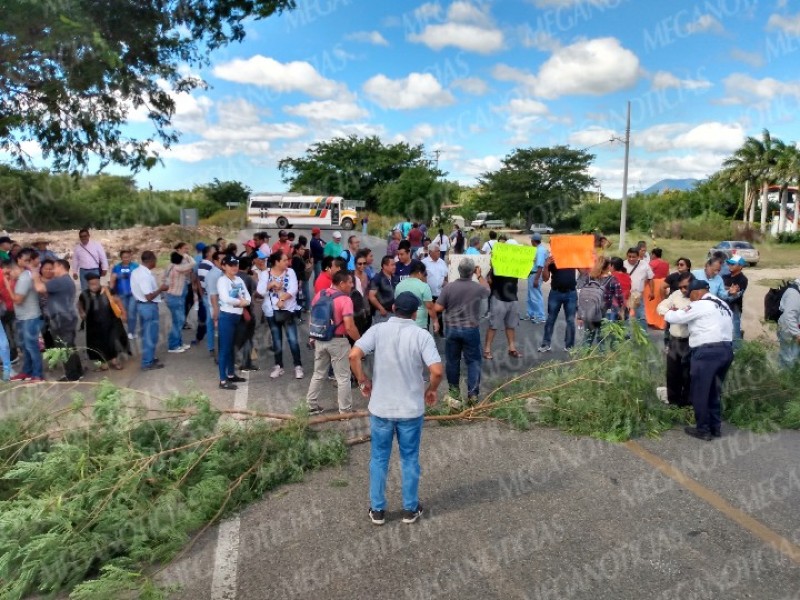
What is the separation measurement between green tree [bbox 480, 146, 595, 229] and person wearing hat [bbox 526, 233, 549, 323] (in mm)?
50347

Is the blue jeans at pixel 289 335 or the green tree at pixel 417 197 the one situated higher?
the green tree at pixel 417 197

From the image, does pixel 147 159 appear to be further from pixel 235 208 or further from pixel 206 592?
pixel 235 208

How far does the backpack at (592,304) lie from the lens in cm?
849

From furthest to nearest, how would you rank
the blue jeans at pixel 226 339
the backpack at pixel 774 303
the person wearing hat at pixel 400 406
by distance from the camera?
the blue jeans at pixel 226 339
the backpack at pixel 774 303
the person wearing hat at pixel 400 406

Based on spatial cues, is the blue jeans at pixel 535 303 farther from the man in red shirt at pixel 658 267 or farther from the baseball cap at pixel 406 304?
the baseball cap at pixel 406 304

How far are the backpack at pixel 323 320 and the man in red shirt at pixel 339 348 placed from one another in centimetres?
4

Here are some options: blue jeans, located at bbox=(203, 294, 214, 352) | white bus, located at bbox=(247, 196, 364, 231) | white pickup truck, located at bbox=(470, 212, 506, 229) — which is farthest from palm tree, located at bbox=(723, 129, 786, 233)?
blue jeans, located at bbox=(203, 294, 214, 352)

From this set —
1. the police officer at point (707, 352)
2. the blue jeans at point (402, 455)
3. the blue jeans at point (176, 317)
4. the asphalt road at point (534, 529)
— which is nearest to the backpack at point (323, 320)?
the asphalt road at point (534, 529)

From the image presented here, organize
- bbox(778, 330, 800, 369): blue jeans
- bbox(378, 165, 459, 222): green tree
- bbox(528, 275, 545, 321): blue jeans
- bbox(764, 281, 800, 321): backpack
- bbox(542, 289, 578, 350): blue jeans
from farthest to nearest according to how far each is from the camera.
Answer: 1. bbox(378, 165, 459, 222): green tree
2. bbox(528, 275, 545, 321): blue jeans
3. bbox(542, 289, 578, 350): blue jeans
4. bbox(764, 281, 800, 321): backpack
5. bbox(778, 330, 800, 369): blue jeans

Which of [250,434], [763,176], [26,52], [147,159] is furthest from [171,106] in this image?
[763,176]

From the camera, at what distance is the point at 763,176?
46656 mm

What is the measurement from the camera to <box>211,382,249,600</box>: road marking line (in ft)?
12.3

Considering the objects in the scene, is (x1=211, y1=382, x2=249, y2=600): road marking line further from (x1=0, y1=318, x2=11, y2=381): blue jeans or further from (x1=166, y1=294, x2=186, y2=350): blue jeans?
(x1=166, y1=294, x2=186, y2=350): blue jeans

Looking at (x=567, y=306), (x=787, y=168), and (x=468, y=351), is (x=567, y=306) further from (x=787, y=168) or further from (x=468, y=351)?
(x=787, y=168)
